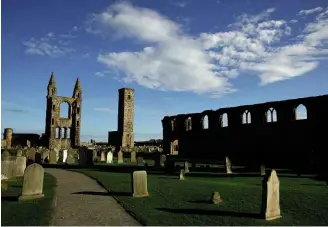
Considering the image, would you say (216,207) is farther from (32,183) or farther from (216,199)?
(32,183)

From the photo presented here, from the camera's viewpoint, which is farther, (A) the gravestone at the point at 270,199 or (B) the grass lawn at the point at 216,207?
(A) the gravestone at the point at 270,199

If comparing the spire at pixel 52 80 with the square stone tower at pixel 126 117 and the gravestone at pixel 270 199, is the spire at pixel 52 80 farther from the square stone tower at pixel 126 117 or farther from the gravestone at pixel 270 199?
the gravestone at pixel 270 199

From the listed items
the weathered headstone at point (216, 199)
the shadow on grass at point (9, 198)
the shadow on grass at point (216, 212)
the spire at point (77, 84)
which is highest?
the spire at point (77, 84)

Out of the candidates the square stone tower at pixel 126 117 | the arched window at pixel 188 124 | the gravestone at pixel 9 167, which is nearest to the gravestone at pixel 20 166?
the gravestone at pixel 9 167

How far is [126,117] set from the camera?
5362 centimetres

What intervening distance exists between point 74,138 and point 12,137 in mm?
11782

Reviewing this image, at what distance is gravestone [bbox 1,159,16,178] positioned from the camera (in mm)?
14859

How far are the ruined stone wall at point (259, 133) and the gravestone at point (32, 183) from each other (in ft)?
58.8

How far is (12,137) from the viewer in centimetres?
6025

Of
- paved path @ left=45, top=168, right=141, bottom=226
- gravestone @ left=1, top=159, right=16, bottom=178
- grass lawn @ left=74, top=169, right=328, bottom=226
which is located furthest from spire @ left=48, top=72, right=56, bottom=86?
grass lawn @ left=74, top=169, right=328, bottom=226

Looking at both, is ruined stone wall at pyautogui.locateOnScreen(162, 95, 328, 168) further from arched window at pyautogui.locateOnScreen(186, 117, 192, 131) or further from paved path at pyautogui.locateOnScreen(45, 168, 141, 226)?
paved path at pyautogui.locateOnScreen(45, 168, 141, 226)

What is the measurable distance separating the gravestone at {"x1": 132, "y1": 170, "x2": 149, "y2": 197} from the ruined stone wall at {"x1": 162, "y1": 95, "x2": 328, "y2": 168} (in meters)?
15.6

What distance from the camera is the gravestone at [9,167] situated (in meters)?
14.9

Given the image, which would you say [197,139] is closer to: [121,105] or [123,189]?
[121,105]
